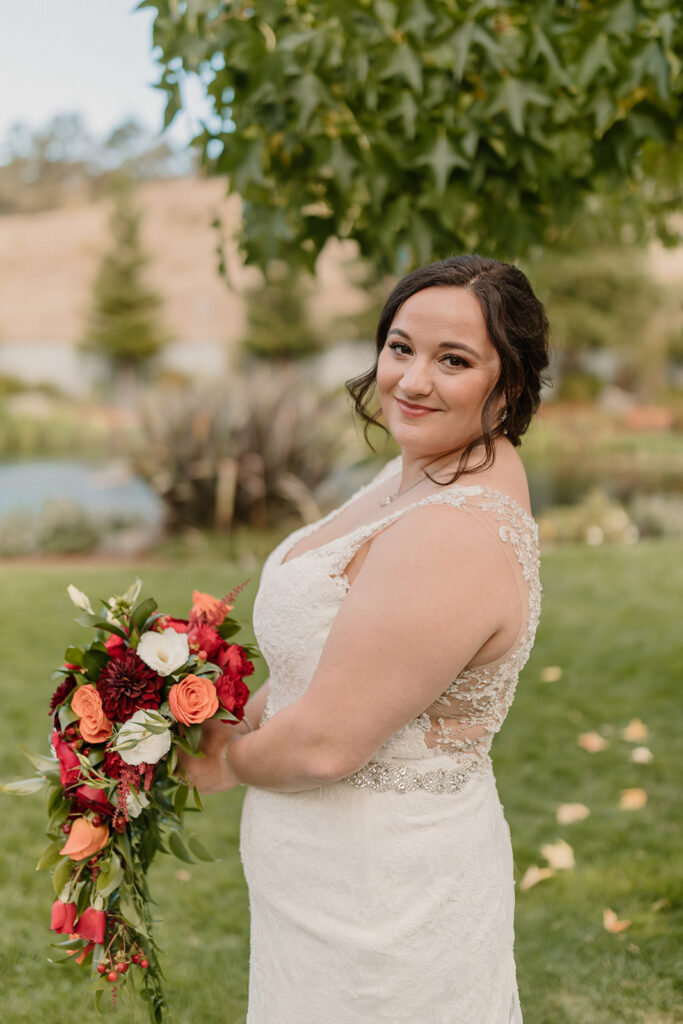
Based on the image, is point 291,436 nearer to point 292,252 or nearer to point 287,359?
point 292,252

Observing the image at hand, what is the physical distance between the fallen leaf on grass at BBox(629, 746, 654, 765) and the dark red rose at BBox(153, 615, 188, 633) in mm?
3496

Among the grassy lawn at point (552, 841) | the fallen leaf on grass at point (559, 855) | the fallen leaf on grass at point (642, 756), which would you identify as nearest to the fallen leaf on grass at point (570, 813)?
the grassy lawn at point (552, 841)

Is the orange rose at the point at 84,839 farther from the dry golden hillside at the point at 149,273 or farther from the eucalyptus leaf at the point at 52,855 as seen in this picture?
the dry golden hillside at the point at 149,273

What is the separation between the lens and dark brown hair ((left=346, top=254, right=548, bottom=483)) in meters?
1.60

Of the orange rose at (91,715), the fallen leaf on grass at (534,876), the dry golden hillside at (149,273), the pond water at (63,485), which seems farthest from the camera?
the dry golden hillside at (149,273)

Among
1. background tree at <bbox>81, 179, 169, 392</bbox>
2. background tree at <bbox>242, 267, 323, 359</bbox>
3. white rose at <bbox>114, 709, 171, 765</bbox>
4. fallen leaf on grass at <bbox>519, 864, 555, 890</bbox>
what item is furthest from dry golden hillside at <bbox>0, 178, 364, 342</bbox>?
white rose at <bbox>114, 709, 171, 765</bbox>

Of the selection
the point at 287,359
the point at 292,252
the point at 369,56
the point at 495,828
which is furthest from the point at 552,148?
the point at 287,359

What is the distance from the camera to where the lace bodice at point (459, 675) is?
62.2 inches

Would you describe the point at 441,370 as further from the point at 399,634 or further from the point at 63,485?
the point at 63,485

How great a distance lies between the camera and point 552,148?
3.05 meters

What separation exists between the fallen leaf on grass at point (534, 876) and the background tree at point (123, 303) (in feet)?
96.6

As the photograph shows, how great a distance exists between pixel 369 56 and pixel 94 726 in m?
2.19

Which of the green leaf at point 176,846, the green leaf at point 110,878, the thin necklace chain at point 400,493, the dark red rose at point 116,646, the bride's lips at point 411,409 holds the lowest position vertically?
the green leaf at point 176,846

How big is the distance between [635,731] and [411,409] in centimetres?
384
